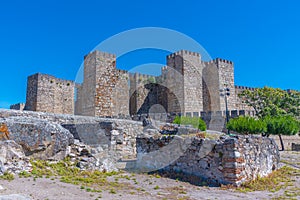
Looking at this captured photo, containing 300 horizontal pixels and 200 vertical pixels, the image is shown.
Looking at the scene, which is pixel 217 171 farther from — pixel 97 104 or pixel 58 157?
pixel 97 104

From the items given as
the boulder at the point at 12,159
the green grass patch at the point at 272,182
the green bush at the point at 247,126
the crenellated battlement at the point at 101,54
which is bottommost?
the green grass patch at the point at 272,182

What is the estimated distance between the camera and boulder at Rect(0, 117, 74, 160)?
7969mm

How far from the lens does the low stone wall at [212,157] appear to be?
7.77 m

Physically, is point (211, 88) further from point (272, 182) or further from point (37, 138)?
point (37, 138)

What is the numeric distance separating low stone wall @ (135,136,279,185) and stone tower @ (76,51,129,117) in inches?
477

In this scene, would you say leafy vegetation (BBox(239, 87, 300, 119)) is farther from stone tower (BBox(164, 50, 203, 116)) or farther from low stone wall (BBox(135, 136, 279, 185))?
low stone wall (BBox(135, 136, 279, 185))

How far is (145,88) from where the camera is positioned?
3058 centimetres

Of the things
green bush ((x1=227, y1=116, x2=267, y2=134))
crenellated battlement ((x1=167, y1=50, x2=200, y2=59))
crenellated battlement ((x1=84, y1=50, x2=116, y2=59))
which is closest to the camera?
green bush ((x1=227, y1=116, x2=267, y2=134))

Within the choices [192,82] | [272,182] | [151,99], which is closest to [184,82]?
[192,82]

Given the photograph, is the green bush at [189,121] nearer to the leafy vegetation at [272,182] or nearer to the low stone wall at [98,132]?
the low stone wall at [98,132]

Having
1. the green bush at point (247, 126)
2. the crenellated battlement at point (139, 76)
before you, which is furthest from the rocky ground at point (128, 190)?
the crenellated battlement at point (139, 76)

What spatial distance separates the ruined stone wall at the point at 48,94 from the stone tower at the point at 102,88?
2.35m

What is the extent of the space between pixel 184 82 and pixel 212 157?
1887 centimetres

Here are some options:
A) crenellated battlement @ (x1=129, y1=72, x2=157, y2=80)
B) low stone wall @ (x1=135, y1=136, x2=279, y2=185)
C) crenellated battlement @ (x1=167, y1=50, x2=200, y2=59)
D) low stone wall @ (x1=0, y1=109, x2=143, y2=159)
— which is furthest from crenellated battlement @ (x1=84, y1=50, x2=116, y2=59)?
low stone wall @ (x1=135, y1=136, x2=279, y2=185)
